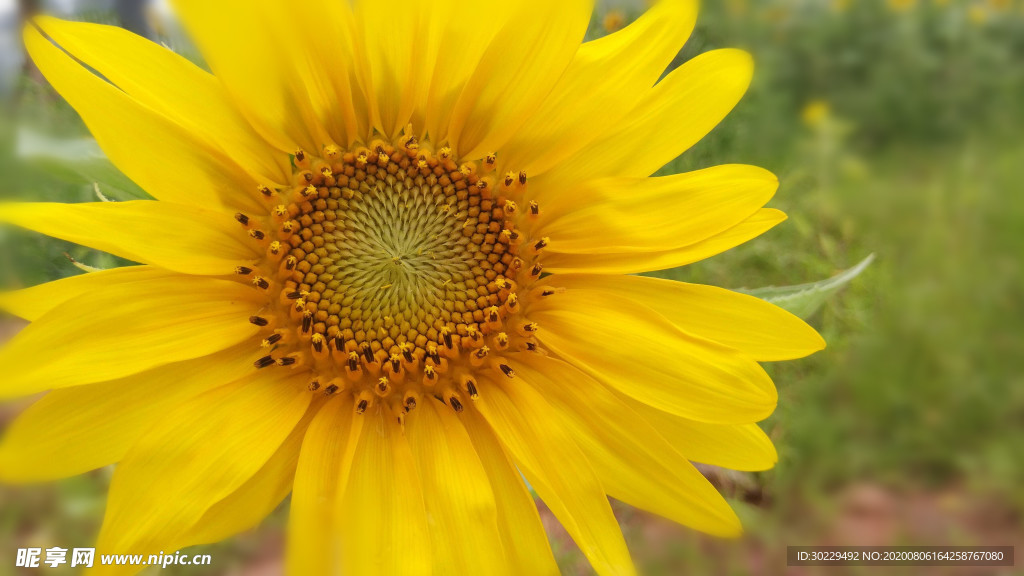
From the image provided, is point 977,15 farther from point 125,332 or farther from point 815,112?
point 125,332

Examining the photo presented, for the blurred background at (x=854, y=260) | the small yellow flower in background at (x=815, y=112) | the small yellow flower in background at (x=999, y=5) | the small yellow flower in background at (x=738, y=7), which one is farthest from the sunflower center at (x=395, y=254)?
the small yellow flower in background at (x=999, y=5)

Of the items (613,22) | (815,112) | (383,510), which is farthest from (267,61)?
(815,112)

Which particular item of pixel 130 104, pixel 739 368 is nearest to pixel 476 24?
pixel 130 104

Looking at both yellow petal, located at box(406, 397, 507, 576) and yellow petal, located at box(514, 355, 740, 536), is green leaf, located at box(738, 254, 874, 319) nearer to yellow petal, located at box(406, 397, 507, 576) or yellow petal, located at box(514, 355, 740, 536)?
yellow petal, located at box(514, 355, 740, 536)

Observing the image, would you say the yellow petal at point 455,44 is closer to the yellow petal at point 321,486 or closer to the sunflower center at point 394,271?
the sunflower center at point 394,271

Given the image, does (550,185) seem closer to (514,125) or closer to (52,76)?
(514,125)

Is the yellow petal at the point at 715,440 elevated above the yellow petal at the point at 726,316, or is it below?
below

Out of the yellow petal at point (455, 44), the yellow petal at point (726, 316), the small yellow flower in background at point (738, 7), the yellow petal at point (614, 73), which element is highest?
the small yellow flower in background at point (738, 7)
